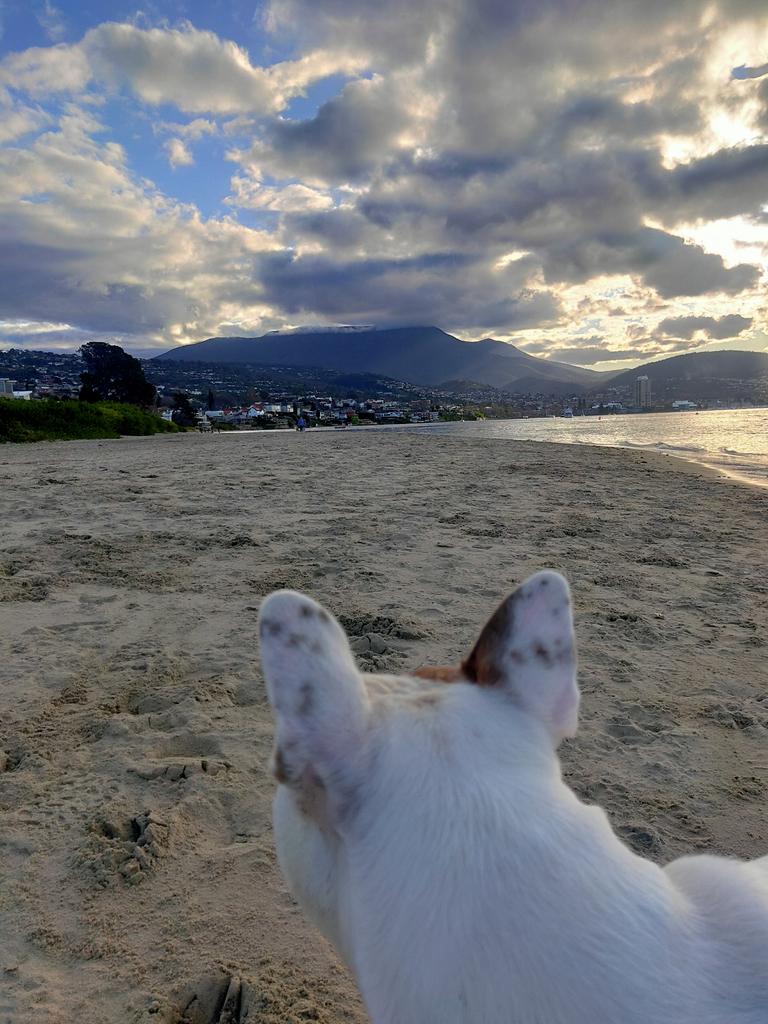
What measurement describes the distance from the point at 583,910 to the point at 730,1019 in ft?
1.01

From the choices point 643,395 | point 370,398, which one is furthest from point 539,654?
point 643,395

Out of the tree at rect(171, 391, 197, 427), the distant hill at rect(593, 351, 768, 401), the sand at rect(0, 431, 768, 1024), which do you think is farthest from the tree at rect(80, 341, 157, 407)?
the distant hill at rect(593, 351, 768, 401)

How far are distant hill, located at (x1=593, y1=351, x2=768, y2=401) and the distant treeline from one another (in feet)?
399

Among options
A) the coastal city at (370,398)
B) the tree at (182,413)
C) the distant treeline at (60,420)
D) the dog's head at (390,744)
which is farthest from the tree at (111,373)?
the dog's head at (390,744)

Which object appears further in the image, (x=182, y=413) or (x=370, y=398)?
(x=370, y=398)

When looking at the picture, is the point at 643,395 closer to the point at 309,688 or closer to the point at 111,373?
the point at 111,373

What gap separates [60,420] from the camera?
2700 cm

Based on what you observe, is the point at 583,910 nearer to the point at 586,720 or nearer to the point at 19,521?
the point at 586,720

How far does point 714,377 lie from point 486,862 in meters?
155

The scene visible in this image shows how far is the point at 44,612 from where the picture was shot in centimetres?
480

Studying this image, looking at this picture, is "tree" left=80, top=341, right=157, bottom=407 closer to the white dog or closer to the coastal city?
the coastal city

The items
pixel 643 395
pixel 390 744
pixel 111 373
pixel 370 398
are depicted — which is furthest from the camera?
pixel 370 398

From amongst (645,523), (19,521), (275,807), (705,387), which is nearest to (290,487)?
(19,521)

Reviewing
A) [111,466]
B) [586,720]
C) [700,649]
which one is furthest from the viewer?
[111,466]
